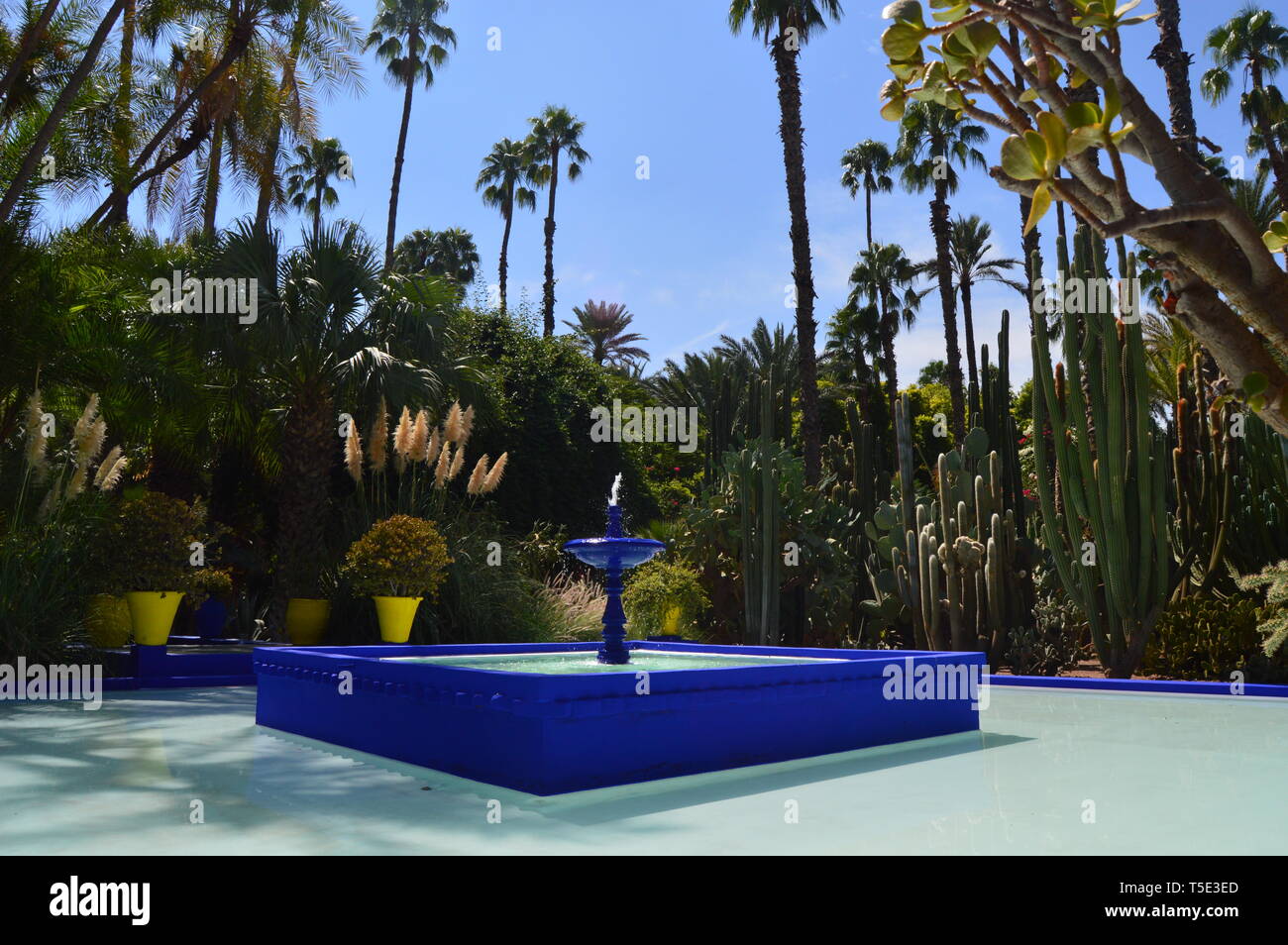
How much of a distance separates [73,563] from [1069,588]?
30.2 ft

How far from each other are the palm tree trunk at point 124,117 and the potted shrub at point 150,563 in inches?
246

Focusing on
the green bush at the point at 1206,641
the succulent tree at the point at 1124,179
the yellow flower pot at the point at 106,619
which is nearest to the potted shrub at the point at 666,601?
the green bush at the point at 1206,641

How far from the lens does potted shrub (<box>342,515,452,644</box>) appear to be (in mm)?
10258

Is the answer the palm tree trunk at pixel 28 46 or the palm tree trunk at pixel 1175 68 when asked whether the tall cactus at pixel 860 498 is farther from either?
the palm tree trunk at pixel 28 46

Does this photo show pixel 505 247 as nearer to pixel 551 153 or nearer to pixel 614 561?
pixel 551 153

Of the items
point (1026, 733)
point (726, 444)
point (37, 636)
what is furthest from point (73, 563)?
point (726, 444)

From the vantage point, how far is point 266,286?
11.6 m

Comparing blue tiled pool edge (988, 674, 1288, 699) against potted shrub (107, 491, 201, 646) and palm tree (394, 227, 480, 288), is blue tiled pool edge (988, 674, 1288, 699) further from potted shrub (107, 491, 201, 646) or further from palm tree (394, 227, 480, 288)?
palm tree (394, 227, 480, 288)

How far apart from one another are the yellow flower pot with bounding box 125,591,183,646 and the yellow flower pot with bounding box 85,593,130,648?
11 centimetres

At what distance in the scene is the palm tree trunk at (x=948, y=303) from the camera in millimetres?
21422

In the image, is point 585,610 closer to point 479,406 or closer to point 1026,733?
point 479,406

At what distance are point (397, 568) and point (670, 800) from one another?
20.4ft

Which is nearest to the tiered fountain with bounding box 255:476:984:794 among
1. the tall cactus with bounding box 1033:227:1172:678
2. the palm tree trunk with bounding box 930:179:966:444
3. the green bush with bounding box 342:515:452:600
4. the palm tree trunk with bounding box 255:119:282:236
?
the green bush with bounding box 342:515:452:600
